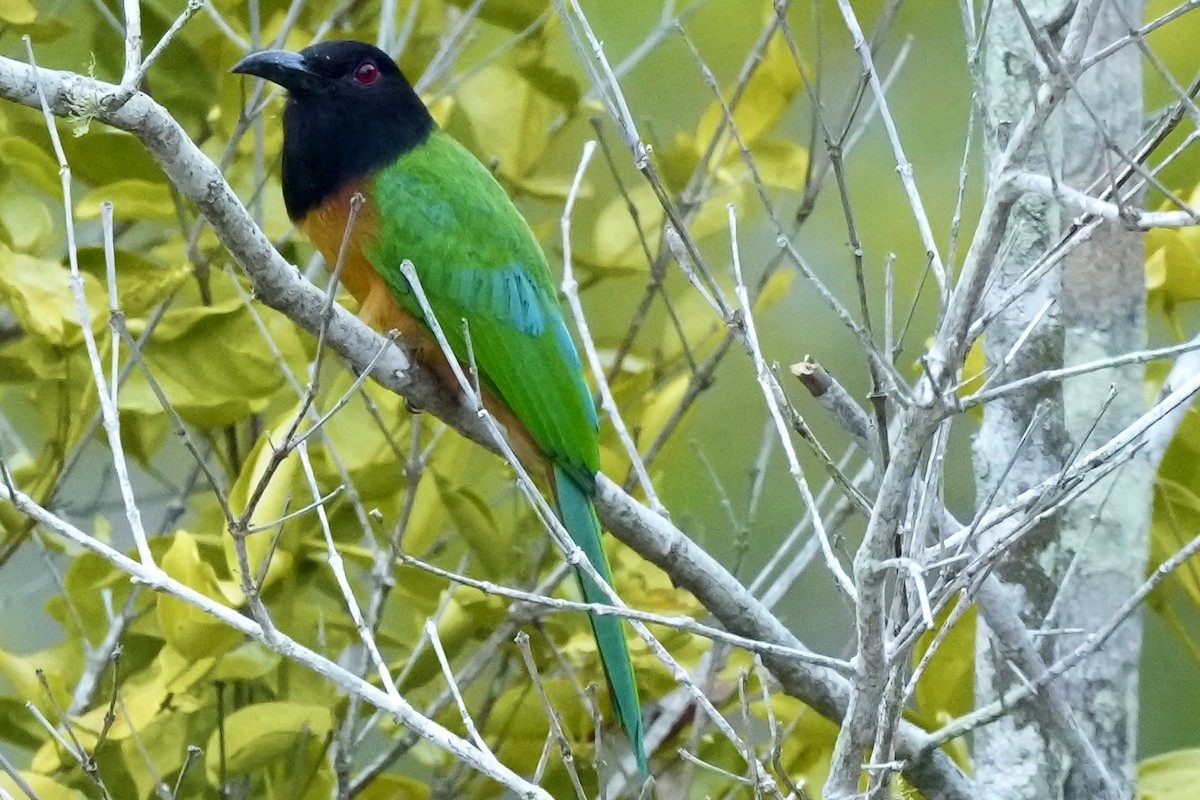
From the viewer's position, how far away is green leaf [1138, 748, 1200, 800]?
1521 mm

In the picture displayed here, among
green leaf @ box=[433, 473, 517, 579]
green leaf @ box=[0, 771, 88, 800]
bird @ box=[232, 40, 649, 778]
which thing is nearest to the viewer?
green leaf @ box=[0, 771, 88, 800]

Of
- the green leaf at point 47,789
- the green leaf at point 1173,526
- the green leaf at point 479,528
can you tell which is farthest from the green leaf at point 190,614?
the green leaf at point 1173,526

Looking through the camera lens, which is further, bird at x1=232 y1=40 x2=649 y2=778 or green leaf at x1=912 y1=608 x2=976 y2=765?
bird at x1=232 y1=40 x2=649 y2=778

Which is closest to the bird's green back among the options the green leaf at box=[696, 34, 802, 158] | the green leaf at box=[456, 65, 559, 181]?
the green leaf at box=[456, 65, 559, 181]

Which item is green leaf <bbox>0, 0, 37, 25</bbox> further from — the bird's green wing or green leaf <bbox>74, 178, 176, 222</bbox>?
the bird's green wing

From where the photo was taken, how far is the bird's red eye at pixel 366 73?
197 centimetres

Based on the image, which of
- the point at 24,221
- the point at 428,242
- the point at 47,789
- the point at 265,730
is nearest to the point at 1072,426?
the point at 428,242

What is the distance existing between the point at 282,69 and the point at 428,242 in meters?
0.29

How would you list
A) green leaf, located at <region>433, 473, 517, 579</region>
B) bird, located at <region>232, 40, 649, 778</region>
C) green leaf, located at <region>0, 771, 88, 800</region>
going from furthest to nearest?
1. bird, located at <region>232, 40, 649, 778</region>
2. green leaf, located at <region>433, 473, 517, 579</region>
3. green leaf, located at <region>0, 771, 88, 800</region>

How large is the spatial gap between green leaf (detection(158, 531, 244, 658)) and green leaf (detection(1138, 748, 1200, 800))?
3.35ft

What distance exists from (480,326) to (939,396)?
1.07 metres

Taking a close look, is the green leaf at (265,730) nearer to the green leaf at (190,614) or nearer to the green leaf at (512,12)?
the green leaf at (190,614)

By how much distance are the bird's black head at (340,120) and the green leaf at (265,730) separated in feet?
2.26

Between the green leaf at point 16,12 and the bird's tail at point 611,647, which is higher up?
the green leaf at point 16,12
